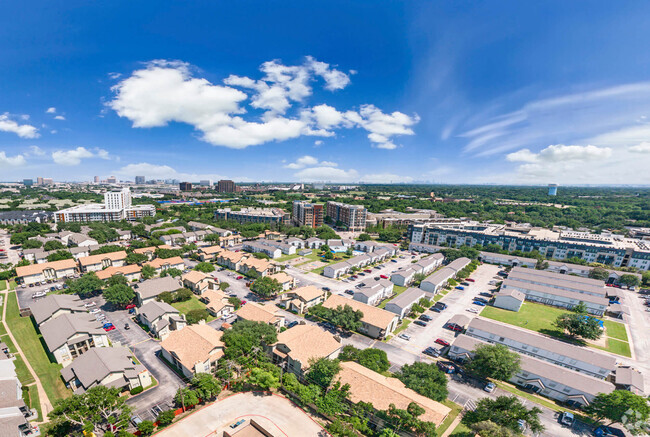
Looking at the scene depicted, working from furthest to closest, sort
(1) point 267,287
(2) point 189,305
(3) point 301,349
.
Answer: (1) point 267,287, (2) point 189,305, (3) point 301,349

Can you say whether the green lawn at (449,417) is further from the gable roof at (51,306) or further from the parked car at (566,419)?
the gable roof at (51,306)

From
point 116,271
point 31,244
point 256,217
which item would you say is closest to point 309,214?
point 256,217

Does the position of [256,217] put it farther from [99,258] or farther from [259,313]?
[259,313]

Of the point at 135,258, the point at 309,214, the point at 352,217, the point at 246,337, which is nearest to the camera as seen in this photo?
the point at 246,337

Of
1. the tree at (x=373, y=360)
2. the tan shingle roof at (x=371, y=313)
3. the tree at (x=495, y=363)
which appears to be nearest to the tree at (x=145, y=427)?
the tree at (x=373, y=360)

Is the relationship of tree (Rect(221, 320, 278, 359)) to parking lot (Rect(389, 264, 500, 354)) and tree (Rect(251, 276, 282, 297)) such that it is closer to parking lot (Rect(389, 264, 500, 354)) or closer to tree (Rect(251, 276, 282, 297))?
tree (Rect(251, 276, 282, 297))

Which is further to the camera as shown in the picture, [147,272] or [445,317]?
[147,272]

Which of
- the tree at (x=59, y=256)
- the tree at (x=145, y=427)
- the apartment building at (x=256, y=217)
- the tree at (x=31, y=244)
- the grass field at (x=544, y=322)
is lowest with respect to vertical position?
the grass field at (x=544, y=322)
